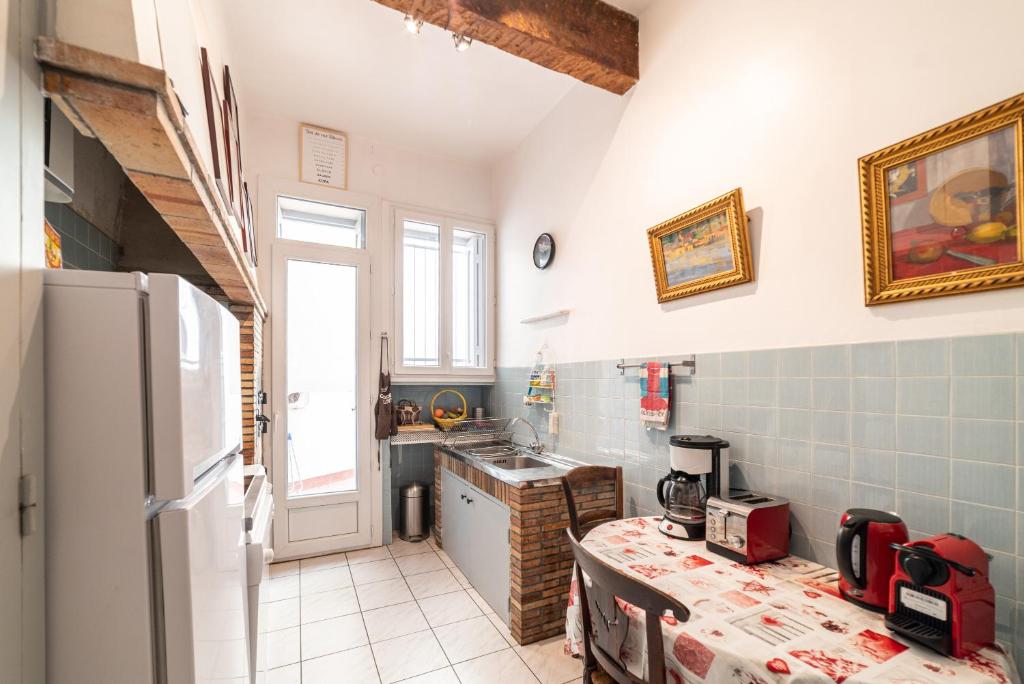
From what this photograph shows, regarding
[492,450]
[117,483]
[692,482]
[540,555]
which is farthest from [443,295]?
[117,483]

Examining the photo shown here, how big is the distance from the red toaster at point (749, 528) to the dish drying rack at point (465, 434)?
2.13m

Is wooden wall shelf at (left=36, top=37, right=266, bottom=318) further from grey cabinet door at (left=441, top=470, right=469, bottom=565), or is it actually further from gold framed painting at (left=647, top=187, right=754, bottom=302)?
grey cabinet door at (left=441, top=470, right=469, bottom=565)

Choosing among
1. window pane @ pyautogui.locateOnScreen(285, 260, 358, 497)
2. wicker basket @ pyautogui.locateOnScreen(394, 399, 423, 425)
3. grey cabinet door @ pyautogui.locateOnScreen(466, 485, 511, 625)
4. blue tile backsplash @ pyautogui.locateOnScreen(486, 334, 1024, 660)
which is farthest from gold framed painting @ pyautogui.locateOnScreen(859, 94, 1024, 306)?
window pane @ pyautogui.locateOnScreen(285, 260, 358, 497)

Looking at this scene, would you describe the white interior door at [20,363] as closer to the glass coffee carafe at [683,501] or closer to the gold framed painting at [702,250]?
the glass coffee carafe at [683,501]

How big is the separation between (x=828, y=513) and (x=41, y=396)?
202cm

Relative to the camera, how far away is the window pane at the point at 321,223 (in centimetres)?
333

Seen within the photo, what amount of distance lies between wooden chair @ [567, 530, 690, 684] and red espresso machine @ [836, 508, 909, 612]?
0.58 m

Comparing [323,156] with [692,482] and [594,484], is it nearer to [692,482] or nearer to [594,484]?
[594,484]

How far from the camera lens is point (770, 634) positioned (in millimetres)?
1066

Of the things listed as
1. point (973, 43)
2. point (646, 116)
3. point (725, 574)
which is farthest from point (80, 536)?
point (646, 116)

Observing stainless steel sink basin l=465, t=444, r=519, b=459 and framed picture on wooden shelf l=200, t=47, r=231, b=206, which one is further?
stainless steel sink basin l=465, t=444, r=519, b=459

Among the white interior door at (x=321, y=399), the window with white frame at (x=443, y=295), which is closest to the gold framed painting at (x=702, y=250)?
the window with white frame at (x=443, y=295)

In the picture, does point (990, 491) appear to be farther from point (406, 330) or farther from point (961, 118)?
point (406, 330)

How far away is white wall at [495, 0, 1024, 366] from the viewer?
4.19 feet
